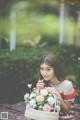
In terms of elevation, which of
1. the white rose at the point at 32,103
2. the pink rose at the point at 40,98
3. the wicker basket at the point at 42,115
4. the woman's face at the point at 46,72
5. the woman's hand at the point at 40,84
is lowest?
the wicker basket at the point at 42,115

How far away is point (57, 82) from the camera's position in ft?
10.9

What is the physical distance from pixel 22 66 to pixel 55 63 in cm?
31

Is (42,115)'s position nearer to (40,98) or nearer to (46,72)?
(40,98)

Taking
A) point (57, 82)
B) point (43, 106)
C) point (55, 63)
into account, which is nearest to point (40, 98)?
point (43, 106)

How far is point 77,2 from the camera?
3.36 metres

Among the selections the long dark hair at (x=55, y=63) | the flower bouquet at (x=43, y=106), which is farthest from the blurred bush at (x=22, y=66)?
the flower bouquet at (x=43, y=106)

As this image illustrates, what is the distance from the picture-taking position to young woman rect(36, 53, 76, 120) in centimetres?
329

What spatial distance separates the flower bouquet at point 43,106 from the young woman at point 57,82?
6 centimetres

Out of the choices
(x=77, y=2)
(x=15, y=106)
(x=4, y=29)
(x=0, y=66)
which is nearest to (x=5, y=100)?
(x=15, y=106)

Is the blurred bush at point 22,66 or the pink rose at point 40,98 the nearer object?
the pink rose at point 40,98

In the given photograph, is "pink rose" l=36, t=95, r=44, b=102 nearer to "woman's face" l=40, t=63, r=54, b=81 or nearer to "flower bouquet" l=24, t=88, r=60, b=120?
"flower bouquet" l=24, t=88, r=60, b=120

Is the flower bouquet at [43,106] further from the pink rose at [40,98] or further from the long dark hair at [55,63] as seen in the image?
the long dark hair at [55,63]

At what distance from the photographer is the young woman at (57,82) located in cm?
329

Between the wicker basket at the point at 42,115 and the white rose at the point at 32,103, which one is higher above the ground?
the white rose at the point at 32,103
